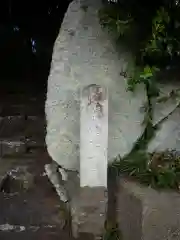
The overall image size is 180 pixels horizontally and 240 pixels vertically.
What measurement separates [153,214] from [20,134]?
2.70 m

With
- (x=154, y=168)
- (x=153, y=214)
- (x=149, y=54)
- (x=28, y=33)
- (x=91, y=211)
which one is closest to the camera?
(x=153, y=214)

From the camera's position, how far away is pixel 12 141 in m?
5.07

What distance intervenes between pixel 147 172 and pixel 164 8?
107cm

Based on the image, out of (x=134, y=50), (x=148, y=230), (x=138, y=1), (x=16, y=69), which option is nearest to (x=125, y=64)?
(x=134, y=50)

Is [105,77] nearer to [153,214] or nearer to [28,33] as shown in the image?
[153,214]

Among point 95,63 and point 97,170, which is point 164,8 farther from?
point 97,170

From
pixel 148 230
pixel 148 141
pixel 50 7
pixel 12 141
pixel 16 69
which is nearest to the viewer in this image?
pixel 148 230

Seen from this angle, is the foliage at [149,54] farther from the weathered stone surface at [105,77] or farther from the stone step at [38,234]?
the stone step at [38,234]

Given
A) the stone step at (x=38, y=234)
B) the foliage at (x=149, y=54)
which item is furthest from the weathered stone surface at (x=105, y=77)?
the stone step at (x=38, y=234)

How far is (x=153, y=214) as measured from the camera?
2869 millimetres

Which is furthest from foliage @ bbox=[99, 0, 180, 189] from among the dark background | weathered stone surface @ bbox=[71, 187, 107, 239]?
the dark background

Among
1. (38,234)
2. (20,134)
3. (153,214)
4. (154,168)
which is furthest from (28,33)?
(153,214)

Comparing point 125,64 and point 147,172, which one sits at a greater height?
point 125,64

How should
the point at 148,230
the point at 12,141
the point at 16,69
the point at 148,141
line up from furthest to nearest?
the point at 16,69 < the point at 12,141 < the point at 148,141 < the point at 148,230
